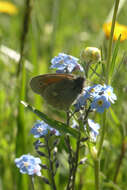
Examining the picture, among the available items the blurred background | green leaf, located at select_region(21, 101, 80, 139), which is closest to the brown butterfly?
green leaf, located at select_region(21, 101, 80, 139)

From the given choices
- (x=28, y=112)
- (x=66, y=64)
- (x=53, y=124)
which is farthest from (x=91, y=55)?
(x=28, y=112)

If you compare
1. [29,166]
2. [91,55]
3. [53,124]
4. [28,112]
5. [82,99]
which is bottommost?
[29,166]

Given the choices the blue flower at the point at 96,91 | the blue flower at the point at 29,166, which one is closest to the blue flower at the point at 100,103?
the blue flower at the point at 96,91

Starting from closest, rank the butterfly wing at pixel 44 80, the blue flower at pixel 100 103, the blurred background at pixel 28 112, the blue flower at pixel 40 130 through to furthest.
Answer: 1. the blue flower at pixel 100 103
2. the butterfly wing at pixel 44 80
3. the blue flower at pixel 40 130
4. the blurred background at pixel 28 112

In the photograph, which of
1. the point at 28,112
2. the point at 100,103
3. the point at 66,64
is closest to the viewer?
the point at 100,103

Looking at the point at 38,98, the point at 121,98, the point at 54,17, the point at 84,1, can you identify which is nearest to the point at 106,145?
the point at 121,98

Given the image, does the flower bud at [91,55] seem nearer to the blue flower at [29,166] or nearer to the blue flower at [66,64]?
the blue flower at [66,64]

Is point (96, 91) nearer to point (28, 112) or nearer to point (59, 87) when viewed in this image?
point (59, 87)
